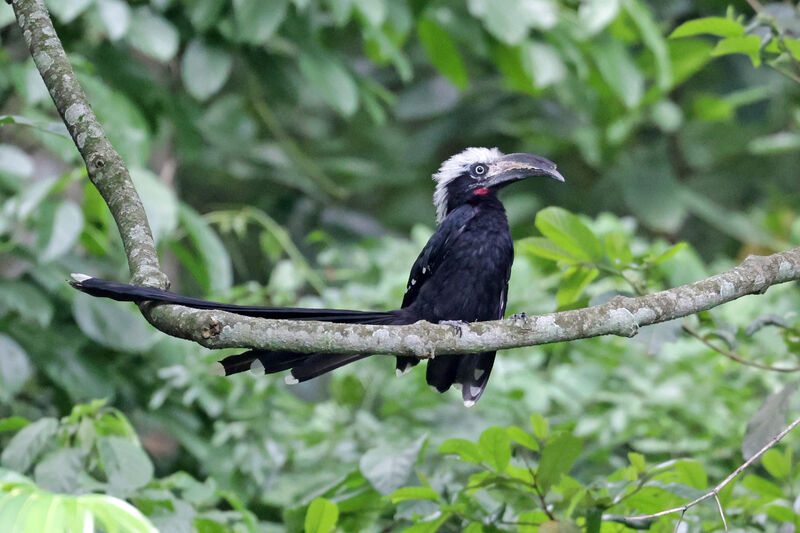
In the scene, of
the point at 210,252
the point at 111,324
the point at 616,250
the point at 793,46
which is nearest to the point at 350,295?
the point at 210,252

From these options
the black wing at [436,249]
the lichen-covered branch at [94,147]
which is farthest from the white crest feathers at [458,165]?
the lichen-covered branch at [94,147]

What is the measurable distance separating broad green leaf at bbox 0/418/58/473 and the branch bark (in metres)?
0.64

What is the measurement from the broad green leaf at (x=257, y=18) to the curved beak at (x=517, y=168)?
1.32m

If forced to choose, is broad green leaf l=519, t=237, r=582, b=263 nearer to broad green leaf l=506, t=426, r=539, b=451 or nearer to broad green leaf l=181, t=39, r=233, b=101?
broad green leaf l=506, t=426, r=539, b=451

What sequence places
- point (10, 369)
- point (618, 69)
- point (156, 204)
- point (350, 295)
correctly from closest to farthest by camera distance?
point (10, 369) < point (156, 204) < point (350, 295) < point (618, 69)

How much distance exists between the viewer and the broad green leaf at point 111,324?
9.88ft

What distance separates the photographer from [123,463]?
81.8 inches

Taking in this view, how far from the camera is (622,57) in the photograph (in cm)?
423

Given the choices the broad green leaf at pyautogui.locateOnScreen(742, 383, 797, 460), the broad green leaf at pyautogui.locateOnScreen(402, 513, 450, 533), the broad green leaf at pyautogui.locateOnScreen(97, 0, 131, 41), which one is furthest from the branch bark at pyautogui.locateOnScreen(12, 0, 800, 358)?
the broad green leaf at pyautogui.locateOnScreen(97, 0, 131, 41)

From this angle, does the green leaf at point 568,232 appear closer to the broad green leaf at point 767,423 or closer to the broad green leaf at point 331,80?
the broad green leaf at point 767,423

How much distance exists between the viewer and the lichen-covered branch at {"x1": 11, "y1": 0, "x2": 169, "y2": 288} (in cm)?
178

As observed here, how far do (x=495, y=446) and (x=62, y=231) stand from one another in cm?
161

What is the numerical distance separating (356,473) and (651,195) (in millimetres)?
3675

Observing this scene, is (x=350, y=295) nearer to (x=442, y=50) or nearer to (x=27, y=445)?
(x=442, y=50)
